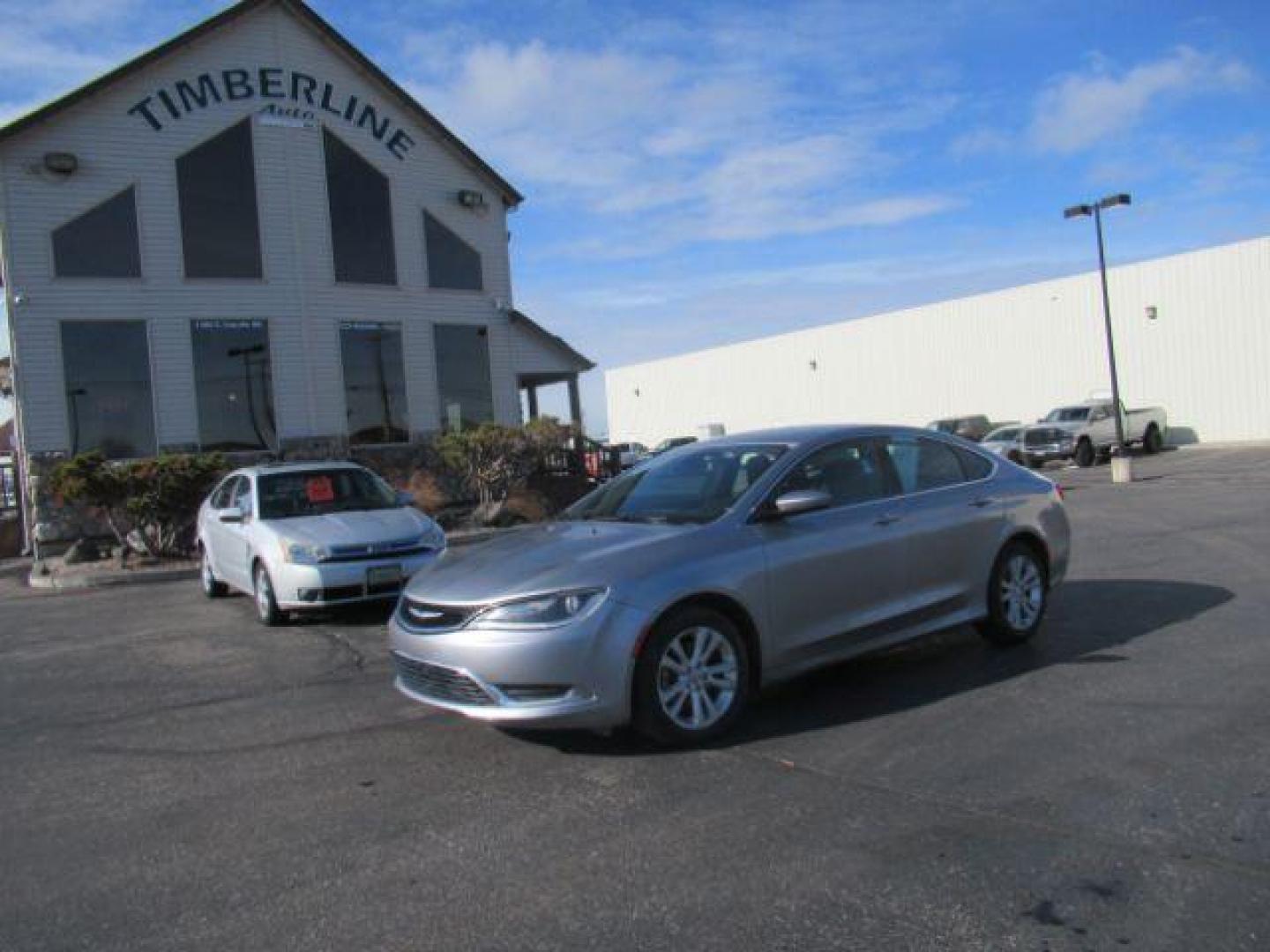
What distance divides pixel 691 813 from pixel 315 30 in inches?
764

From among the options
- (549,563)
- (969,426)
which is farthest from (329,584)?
(969,426)

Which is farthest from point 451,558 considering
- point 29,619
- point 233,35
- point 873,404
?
point 873,404

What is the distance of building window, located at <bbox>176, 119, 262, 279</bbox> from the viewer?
1886 cm

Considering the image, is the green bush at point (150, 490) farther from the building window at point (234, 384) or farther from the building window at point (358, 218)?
the building window at point (358, 218)

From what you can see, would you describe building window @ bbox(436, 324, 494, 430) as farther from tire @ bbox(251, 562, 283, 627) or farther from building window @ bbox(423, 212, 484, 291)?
tire @ bbox(251, 562, 283, 627)

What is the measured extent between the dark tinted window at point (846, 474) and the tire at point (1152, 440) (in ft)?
98.2

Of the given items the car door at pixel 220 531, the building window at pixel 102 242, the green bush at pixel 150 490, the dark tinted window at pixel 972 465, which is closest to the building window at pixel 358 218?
the building window at pixel 102 242

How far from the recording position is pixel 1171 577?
30.5 ft

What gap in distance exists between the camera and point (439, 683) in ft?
17.2

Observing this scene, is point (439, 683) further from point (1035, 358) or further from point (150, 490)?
point (1035, 358)

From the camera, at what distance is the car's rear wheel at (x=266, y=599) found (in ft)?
31.1

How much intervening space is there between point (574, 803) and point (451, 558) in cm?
190

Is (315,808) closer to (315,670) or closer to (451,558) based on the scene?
(451,558)

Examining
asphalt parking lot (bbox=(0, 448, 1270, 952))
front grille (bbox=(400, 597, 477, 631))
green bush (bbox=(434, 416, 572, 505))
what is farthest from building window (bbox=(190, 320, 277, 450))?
front grille (bbox=(400, 597, 477, 631))
